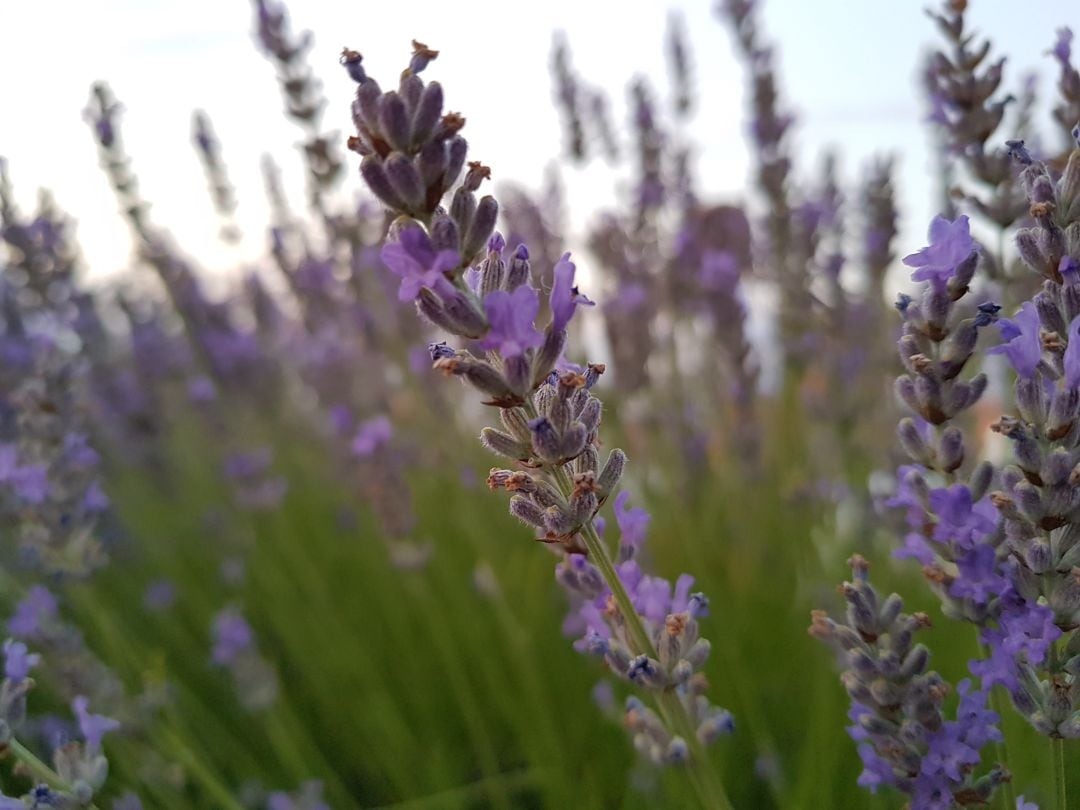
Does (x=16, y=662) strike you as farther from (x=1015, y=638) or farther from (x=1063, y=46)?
(x=1063, y=46)

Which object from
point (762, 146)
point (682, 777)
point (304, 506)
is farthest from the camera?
point (304, 506)

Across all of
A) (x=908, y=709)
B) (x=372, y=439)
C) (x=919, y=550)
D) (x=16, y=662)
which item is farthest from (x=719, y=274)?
(x=16, y=662)

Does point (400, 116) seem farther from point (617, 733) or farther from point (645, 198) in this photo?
point (645, 198)

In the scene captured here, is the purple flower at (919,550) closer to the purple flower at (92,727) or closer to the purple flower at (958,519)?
the purple flower at (958,519)

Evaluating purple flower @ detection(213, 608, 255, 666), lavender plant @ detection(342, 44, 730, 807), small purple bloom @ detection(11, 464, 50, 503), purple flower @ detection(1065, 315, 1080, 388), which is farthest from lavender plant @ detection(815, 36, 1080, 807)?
purple flower @ detection(213, 608, 255, 666)

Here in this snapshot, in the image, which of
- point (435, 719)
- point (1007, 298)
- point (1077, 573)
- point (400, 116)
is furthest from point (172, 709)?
point (1007, 298)

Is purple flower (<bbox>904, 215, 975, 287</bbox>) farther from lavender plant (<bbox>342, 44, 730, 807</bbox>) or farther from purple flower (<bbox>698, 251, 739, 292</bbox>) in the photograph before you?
purple flower (<bbox>698, 251, 739, 292</bbox>)
